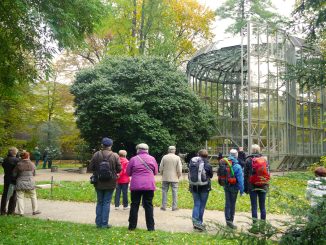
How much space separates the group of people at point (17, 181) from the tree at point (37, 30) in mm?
2117

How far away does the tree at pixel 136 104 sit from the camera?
23219mm

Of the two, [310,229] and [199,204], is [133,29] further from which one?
[310,229]

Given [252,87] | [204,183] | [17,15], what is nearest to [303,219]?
[204,183]

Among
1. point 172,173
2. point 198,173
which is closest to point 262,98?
point 172,173

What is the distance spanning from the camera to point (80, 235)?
7586 mm

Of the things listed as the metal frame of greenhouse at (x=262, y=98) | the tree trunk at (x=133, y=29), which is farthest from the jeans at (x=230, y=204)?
the tree trunk at (x=133, y=29)

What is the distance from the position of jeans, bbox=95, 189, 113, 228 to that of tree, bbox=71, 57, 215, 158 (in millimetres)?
14428

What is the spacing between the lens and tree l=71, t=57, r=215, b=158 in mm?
23219

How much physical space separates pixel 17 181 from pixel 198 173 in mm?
4562

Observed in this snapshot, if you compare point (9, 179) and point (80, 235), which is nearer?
point (80, 235)

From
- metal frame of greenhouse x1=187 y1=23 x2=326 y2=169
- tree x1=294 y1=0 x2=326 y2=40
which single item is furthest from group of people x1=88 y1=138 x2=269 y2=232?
metal frame of greenhouse x1=187 y1=23 x2=326 y2=169

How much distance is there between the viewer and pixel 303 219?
2914mm

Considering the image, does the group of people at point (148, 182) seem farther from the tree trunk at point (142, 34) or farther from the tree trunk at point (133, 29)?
the tree trunk at point (142, 34)

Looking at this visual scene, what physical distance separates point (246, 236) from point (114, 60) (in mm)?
23829
